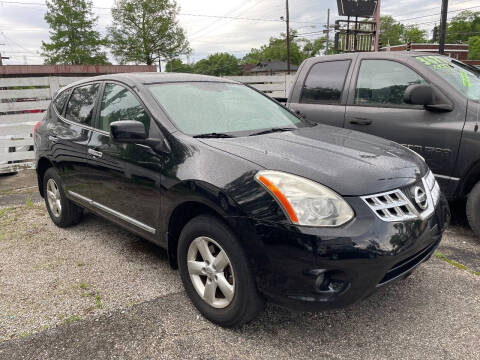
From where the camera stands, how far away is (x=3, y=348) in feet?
7.94

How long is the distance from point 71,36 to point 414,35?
69.4m

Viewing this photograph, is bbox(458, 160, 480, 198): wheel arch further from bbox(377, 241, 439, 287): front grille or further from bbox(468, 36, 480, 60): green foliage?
bbox(468, 36, 480, 60): green foliage

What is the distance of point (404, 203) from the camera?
88.5 inches

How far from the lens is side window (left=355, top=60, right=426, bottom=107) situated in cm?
416

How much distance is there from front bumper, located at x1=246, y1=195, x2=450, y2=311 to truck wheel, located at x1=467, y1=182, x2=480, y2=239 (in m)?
1.83

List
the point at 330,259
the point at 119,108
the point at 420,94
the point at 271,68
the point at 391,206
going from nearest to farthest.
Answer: the point at 330,259 < the point at 391,206 < the point at 119,108 < the point at 420,94 < the point at 271,68

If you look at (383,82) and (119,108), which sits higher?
(383,82)

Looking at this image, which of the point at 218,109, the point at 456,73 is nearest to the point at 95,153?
the point at 218,109

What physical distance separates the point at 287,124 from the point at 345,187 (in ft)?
4.29

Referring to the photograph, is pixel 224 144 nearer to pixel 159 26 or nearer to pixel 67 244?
pixel 67 244

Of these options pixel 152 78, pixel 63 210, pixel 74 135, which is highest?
pixel 152 78

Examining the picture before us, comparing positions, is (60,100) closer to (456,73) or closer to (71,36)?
(456,73)

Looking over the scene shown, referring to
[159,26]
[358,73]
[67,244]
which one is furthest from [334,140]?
[159,26]

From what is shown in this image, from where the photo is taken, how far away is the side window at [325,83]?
4.68 metres
